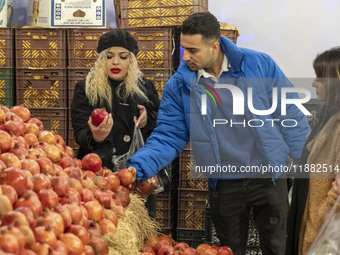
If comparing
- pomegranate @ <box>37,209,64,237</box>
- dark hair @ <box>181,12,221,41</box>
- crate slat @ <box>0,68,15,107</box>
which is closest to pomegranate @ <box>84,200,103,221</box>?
pomegranate @ <box>37,209,64,237</box>

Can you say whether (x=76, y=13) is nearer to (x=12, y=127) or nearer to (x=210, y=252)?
(x=12, y=127)

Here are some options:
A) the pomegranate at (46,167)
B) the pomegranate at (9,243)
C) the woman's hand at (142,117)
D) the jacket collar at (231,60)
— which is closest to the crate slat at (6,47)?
the woman's hand at (142,117)

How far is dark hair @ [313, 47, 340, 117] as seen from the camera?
220 cm

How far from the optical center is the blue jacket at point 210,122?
238 centimetres

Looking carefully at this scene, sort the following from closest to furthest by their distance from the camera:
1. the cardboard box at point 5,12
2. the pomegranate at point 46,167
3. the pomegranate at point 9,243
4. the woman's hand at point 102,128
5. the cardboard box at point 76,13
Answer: the pomegranate at point 9,243, the pomegranate at point 46,167, the woman's hand at point 102,128, the cardboard box at point 76,13, the cardboard box at point 5,12

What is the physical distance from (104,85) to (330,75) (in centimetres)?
134

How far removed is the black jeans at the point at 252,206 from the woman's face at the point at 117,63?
0.93 metres

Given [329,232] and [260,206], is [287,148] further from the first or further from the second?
[329,232]

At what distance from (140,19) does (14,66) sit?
120 cm

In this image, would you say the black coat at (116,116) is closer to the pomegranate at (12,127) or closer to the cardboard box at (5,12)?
the pomegranate at (12,127)

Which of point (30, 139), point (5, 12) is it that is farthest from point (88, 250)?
point (5, 12)

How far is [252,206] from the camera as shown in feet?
8.21

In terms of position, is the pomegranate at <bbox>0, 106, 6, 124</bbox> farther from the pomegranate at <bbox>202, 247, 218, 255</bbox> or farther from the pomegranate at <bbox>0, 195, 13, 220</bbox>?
the pomegranate at <bbox>202, 247, 218, 255</bbox>

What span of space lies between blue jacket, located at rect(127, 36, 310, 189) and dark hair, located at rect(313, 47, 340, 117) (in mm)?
219
